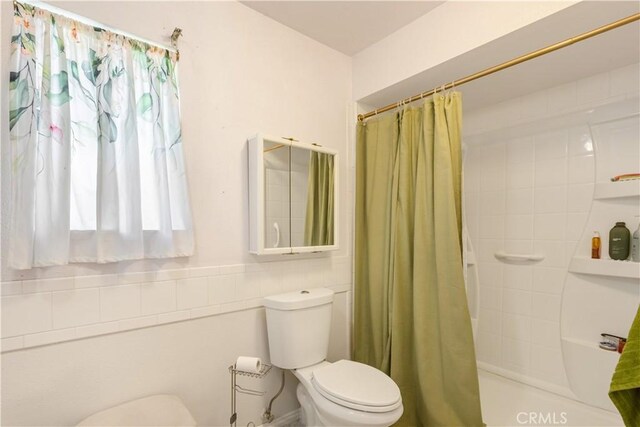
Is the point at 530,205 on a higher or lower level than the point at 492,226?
higher

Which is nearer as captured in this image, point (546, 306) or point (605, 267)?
point (605, 267)

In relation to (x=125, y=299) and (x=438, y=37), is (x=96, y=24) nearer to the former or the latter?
(x=125, y=299)

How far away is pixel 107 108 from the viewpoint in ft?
4.04

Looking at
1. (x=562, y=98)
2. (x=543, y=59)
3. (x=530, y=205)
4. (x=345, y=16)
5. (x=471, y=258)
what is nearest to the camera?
(x=543, y=59)

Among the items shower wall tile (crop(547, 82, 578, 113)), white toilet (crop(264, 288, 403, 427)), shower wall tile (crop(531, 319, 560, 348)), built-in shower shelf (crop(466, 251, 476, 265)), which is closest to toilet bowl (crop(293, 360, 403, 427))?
white toilet (crop(264, 288, 403, 427))

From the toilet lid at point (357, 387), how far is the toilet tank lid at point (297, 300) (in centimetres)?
33

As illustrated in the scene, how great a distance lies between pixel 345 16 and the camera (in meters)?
1.79

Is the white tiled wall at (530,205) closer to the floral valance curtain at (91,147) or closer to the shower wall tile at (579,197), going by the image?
the shower wall tile at (579,197)

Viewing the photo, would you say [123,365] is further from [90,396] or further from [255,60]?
[255,60]

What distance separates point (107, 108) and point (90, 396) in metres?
1.13

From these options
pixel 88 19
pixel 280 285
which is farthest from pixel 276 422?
pixel 88 19

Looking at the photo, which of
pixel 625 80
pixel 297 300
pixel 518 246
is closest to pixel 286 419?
pixel 297 300

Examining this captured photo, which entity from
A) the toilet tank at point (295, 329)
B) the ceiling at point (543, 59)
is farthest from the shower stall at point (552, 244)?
the toilet tank at point (295, 329)

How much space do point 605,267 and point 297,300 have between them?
1856 millimetres
